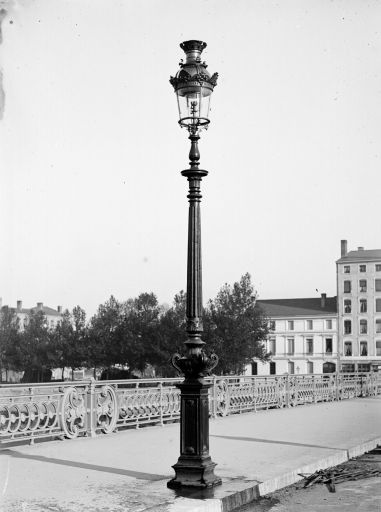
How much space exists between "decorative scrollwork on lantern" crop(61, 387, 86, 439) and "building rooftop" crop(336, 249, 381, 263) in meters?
87.3

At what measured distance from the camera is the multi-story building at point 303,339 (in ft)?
323

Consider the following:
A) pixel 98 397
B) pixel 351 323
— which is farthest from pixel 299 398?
pixel 351 323

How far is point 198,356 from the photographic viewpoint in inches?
320

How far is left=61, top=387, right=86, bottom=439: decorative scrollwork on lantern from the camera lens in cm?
1300

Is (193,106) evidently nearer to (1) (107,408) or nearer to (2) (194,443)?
(2) (194,443)

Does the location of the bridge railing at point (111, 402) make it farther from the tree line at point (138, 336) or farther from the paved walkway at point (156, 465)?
the tree line at point (138, 336)

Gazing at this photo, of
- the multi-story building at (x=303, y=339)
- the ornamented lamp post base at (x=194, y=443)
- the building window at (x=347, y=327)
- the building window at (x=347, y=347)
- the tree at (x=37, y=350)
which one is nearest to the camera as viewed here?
the ornamented lamp post base at (x=194, y=443)

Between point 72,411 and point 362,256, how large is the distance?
291ft

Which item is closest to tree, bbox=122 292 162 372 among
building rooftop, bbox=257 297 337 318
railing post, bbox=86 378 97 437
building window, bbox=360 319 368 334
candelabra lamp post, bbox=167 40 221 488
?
building rooftop, bbox=257 297 337 318

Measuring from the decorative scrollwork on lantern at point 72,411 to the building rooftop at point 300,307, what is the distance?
86.7 metres

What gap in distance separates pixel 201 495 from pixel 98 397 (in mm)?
6665

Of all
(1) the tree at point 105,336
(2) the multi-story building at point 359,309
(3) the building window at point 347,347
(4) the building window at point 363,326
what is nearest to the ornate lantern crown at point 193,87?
(1) the tree at point 105,336

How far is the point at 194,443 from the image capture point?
316 inches

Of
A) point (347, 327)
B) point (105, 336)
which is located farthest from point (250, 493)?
point (347, 327)
